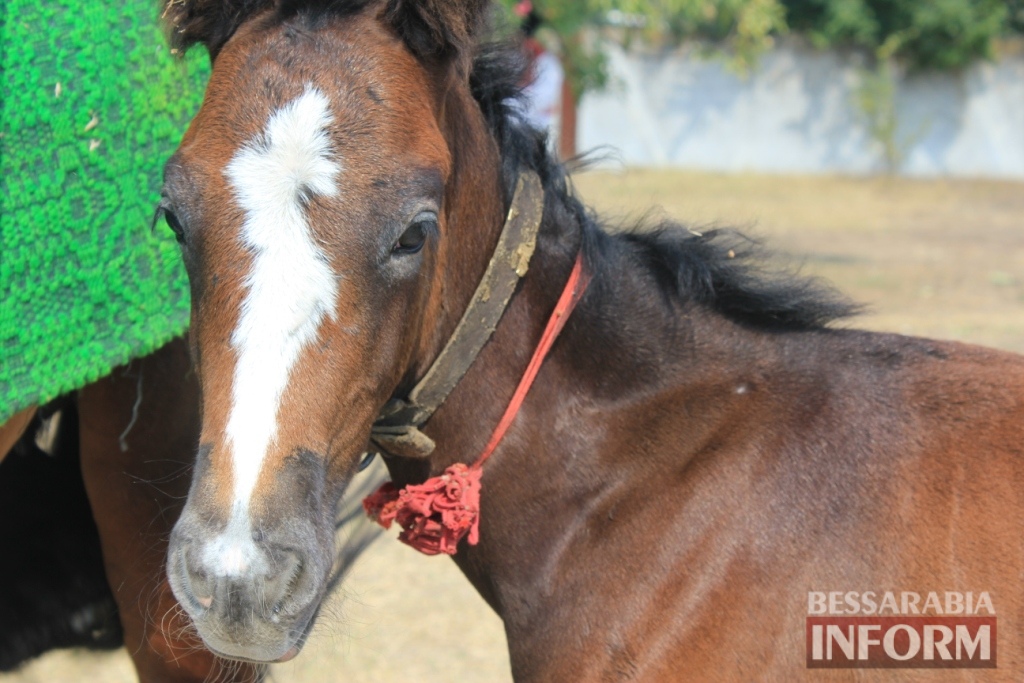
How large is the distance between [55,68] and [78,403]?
3.00 feet

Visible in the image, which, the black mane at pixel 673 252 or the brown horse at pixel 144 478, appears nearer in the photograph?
the black mane at pixel 673 252

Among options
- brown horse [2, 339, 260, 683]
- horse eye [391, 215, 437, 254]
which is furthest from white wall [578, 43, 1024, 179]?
horse eye [391, 215, 437, 254]

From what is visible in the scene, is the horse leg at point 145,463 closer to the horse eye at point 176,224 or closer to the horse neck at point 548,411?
the horse neck at point 548,411

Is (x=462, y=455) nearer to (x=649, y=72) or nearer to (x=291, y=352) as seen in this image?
(x=291, y=352)

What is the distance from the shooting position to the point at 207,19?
2.11 meters

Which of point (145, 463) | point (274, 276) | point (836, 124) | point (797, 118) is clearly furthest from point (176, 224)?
point (836, 124)

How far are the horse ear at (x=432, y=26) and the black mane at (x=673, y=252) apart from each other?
0.89ft

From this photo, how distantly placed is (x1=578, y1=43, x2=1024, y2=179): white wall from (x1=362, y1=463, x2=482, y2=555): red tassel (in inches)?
715

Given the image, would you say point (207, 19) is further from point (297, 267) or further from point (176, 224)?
point (297, 267)

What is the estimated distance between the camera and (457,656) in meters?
4.16

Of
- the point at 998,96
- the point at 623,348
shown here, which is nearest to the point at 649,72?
the point at 998,96

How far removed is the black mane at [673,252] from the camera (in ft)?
7.58

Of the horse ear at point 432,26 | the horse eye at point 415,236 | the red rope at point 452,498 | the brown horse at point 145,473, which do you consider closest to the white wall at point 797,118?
the brown horse at point 145,473

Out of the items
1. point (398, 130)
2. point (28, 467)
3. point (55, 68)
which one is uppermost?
point (55, 68)
